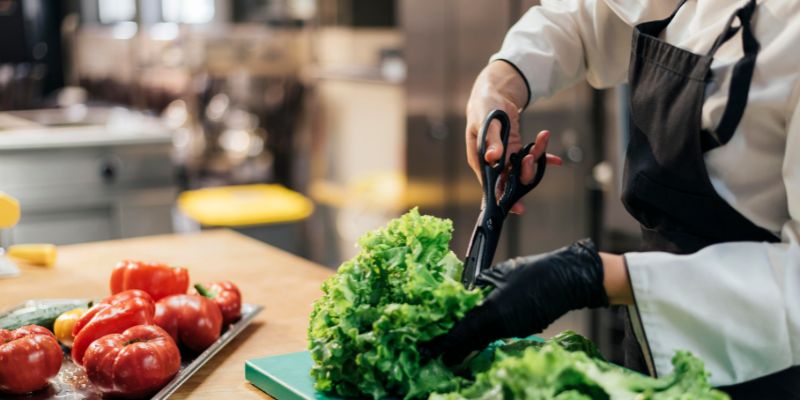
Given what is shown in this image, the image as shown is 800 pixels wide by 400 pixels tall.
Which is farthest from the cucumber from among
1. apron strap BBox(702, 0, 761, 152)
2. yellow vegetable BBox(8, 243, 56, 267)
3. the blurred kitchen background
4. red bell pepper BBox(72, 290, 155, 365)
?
the blurred kitchen background

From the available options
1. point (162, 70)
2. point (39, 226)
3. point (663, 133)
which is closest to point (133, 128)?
point (39, 226)

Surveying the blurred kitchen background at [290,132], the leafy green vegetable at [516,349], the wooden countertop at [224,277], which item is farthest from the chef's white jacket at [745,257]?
the blurred kitchen background at [290,132]

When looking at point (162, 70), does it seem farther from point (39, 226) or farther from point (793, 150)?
point (793, 150)

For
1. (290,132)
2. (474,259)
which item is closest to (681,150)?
(474,259)

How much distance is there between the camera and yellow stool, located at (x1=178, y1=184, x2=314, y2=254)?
562 centimetres

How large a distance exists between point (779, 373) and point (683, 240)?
0.24 meters

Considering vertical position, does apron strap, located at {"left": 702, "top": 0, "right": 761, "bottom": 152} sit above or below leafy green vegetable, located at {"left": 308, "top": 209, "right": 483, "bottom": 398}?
above

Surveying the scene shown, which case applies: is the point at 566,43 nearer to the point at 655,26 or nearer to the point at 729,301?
Result: the point at 655,26

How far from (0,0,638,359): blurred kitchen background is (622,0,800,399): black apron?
88.7 inches

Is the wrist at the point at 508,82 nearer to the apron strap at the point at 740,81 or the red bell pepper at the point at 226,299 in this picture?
the apron strap at the point at 740,81

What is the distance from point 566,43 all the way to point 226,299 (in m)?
0.84

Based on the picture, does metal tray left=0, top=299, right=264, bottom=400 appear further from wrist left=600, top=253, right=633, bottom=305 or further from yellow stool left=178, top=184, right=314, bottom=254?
yellow stool left=178, top=184, right=314, bottom=254

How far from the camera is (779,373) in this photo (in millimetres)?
1476

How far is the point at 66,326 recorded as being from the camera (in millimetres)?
1848
